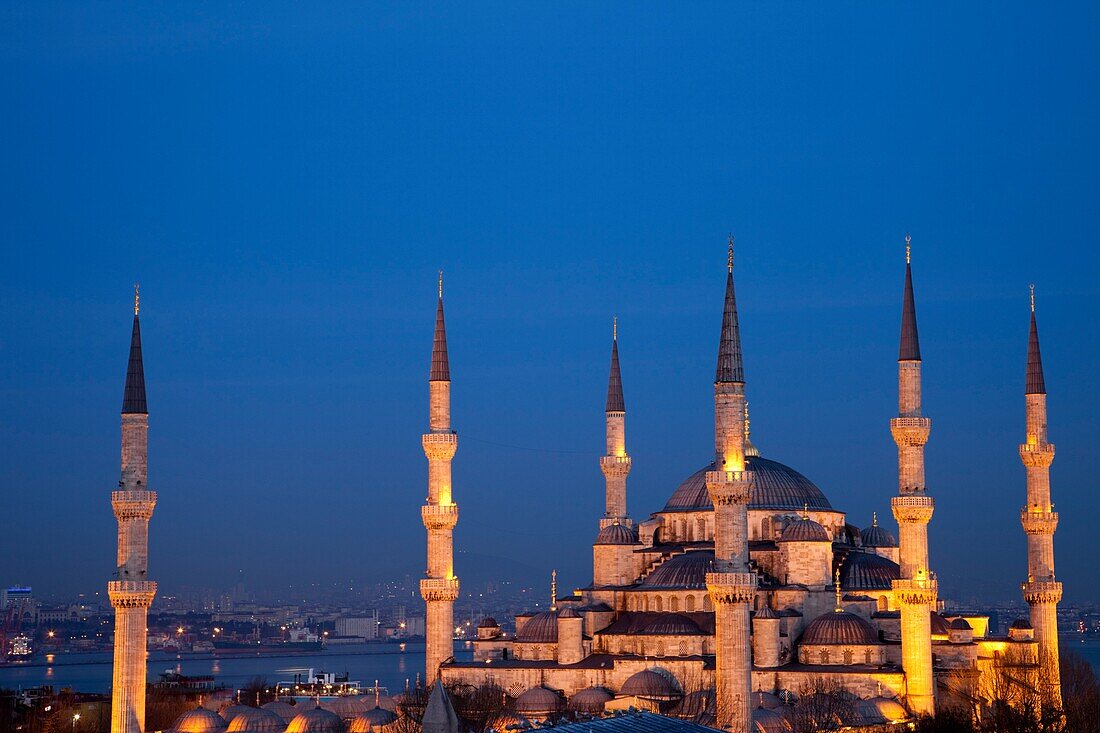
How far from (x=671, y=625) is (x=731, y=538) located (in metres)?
7.16

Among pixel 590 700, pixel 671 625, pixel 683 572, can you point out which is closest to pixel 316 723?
pixel 590 700

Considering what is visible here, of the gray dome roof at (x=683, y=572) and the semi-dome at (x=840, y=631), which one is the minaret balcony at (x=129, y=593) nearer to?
the gray dome roof at (x=683, y=572)

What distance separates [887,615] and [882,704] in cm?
535

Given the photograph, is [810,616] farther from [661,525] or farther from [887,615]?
[661,525]

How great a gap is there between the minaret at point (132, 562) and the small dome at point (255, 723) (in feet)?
15.2

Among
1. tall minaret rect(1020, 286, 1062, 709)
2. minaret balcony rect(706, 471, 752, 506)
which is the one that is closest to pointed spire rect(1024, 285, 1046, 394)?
tall minaret rect(1020, 286, 1062, 709)

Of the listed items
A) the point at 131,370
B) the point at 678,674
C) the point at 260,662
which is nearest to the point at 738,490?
the point at 678,674

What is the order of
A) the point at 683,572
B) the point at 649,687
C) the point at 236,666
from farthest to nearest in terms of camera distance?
1. the point at 236,666
2. the point at 683,572
3. the point at 649,687

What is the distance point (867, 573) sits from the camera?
49.3 metres

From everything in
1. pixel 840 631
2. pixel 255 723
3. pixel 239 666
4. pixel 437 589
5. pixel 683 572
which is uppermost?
pixel 683 572

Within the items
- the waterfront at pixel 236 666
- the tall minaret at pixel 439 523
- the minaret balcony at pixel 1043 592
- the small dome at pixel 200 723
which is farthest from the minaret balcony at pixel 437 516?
the waterfront at pixel 236 666

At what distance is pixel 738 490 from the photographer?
129 ft

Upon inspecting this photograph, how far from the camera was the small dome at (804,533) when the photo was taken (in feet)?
156

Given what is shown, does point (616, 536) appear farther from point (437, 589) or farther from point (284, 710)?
point (284, 710)
